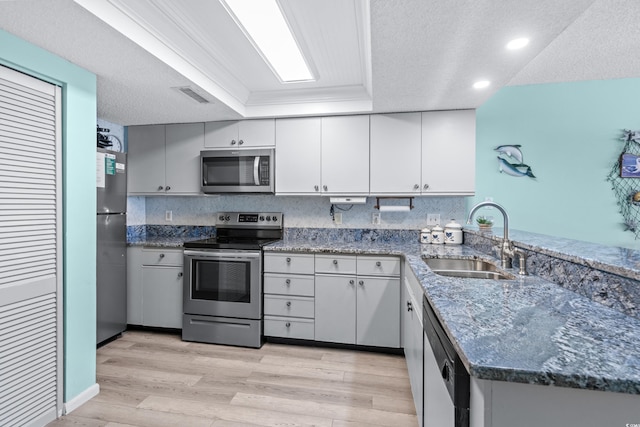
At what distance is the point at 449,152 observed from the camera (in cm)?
281

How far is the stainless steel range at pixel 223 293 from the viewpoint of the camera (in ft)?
9.04

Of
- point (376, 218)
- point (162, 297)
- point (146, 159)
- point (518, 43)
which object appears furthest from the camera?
point (146, 159)

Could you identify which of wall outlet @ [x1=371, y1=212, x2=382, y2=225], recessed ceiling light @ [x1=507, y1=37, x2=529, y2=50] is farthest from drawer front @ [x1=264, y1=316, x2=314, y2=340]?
recessed ceiling light @ [x1=507, y1=37, x2=529, y2=50]

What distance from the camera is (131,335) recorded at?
9.80 ft

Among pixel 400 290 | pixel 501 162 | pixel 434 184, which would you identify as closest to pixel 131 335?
pixel 400 290

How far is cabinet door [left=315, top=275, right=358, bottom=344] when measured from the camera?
2.69 m

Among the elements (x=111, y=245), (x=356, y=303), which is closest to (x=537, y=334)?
(x=356, y=303)

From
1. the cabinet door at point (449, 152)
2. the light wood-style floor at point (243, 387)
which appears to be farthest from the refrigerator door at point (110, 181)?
the cabinet door at point (449, 152)

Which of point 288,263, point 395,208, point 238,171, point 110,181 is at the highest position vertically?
point 238,171

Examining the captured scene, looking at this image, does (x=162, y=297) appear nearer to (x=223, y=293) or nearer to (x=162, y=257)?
(x=162, y=257)

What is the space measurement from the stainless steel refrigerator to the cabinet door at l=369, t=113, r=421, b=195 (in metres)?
2.30

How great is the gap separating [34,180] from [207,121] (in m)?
1.71

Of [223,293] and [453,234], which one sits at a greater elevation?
[453,234]

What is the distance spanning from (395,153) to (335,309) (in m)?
1.52
